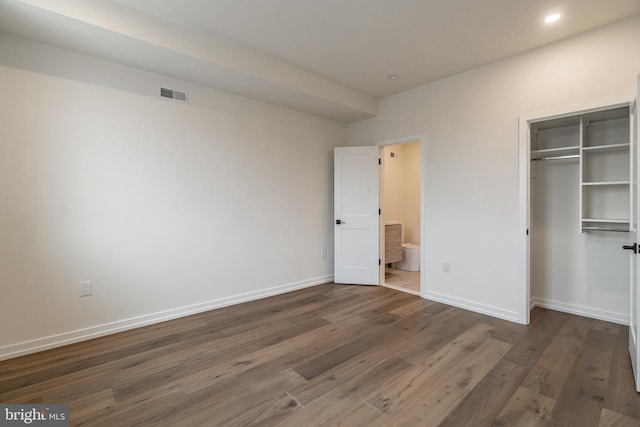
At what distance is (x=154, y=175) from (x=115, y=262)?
921 mm

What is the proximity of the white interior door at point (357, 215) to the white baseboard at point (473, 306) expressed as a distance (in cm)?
89

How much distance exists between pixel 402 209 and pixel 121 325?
489 centimetres

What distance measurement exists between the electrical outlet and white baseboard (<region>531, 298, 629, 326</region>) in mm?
4668


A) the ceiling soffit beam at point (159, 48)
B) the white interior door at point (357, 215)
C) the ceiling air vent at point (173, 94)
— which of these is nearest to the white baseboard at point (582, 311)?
the white interior door at point (357, 215)

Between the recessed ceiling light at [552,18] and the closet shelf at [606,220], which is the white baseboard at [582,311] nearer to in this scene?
the closet shelf at [606,220]

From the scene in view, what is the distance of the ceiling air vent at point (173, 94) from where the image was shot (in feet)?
9.89

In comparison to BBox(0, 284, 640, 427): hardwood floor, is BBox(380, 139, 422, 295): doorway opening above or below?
above

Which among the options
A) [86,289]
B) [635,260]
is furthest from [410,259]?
[86,289]

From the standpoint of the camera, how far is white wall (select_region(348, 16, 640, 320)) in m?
2.57

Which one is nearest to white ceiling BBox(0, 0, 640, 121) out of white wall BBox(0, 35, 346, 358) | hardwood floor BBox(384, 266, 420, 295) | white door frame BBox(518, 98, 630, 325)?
white wall BBox(0, 35, 346, 358)

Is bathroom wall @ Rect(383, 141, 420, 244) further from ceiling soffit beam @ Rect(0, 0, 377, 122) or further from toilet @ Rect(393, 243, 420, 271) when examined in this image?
ceiling soffit beam @ Rect(0, 0, 377, 122)

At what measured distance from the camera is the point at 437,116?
3645mm

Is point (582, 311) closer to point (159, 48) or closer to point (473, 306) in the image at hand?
point (473, 306)

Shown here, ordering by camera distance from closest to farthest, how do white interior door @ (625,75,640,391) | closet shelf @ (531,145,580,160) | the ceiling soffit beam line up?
white interior door @ (625,75,640,391) < the ceiling soffit beam < closet shelf @ (531,145,580,160)
